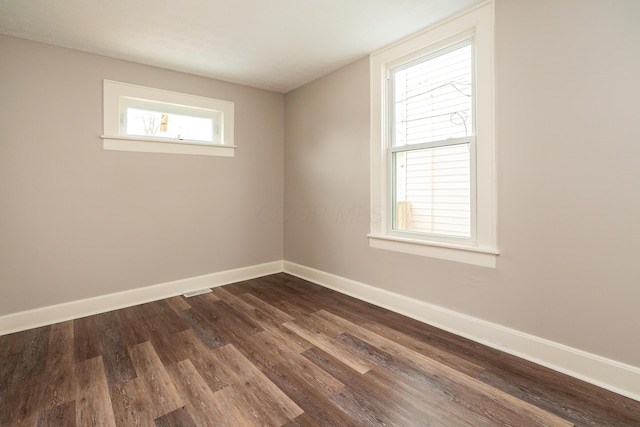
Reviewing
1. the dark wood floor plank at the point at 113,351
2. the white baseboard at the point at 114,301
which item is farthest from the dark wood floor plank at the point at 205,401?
the white baseboard at the point at 114,301

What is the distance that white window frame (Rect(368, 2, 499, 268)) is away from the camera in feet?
7.23

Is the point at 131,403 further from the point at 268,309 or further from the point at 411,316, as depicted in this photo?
the point at 411,316

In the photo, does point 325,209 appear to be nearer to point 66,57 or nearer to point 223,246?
point 223,246

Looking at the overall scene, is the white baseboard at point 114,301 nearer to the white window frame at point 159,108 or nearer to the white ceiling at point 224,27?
the white window frame at point 159,108

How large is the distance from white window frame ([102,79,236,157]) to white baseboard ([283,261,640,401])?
7.99 ft

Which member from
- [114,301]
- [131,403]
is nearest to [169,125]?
[114,301]

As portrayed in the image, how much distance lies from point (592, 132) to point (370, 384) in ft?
6.61

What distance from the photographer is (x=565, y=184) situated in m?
1.88

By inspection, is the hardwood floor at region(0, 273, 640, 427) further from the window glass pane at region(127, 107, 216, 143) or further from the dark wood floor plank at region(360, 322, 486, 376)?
the window glass pane at region(127, 107, 216, 143)

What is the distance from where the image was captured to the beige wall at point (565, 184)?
5.53 ft

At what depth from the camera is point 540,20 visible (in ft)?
6.40

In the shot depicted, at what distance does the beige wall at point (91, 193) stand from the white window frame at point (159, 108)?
8cm

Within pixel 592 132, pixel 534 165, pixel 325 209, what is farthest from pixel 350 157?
pixel 592 132

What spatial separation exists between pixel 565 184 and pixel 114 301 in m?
3.95
